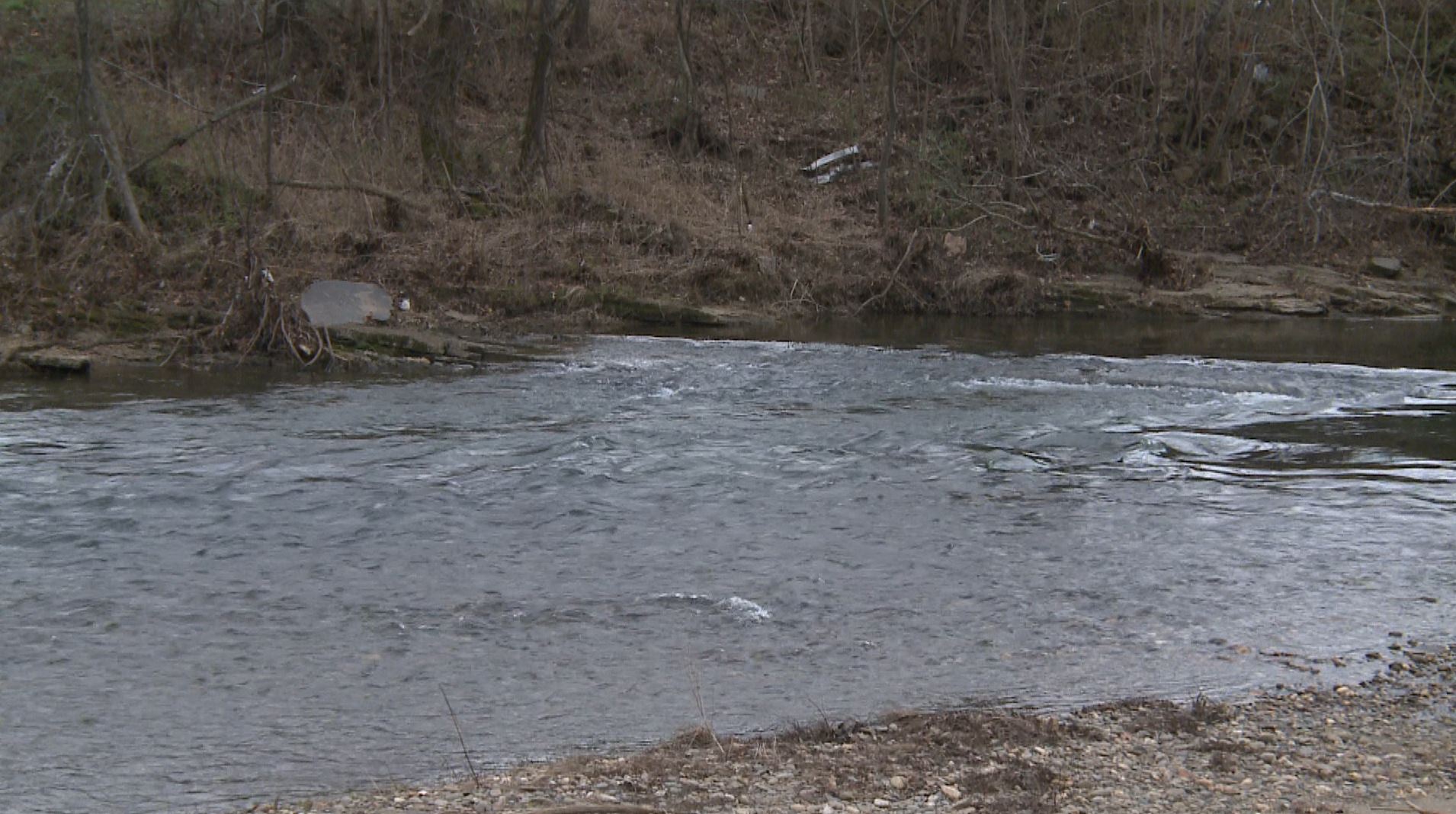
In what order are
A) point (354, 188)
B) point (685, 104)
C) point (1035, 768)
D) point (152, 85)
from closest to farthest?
point (1035, 768) → point (354, 188) → point (152, 85) → point (685, 104)

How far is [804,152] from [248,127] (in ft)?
37.2

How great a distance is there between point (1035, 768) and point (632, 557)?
14.0 ft

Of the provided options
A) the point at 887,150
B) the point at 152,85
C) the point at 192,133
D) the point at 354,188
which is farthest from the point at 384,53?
the point at 887,150

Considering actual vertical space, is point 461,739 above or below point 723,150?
below

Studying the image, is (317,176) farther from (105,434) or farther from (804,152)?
(105,434)

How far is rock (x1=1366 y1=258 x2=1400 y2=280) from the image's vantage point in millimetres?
→ 26750

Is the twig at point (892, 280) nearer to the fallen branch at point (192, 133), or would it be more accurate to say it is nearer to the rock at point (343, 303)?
the rock at point (343, 303)

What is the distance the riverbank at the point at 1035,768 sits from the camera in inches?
222

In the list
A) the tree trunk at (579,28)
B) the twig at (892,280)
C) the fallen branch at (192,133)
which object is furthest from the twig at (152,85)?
the twig at (892,280)

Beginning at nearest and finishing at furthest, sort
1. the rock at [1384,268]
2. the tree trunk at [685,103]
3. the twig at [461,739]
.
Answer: the twig at [461,739]
the rock at [1384,268]
the tree trunk at [685,103]

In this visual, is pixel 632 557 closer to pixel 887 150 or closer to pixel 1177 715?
pixel 1177 715

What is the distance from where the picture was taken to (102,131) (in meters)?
21.2

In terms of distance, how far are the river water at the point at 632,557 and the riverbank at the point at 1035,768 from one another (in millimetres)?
426

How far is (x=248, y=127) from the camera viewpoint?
1016 inches
